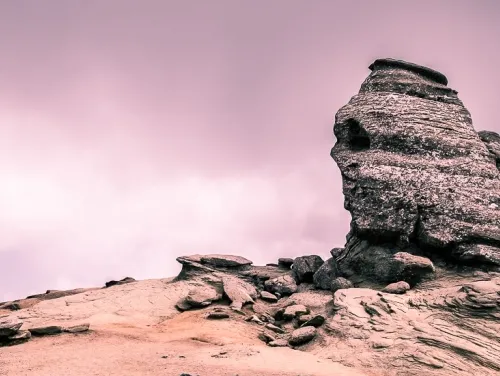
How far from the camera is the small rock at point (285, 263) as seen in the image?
41.9 meters

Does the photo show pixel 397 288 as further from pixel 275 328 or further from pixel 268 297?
pixel 268 297

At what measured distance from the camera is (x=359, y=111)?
39.5 meters

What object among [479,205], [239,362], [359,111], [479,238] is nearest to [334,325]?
[239,362]

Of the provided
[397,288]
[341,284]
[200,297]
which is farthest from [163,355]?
[397,288]

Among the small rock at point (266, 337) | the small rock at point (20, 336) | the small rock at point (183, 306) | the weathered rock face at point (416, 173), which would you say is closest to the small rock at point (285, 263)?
the weathered rock face at point (416, 173)

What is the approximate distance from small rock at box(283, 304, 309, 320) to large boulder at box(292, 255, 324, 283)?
7.36 metres

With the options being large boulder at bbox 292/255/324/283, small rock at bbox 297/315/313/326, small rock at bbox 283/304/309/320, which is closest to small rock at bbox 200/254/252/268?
large boulder at bbox 292/255/324/283

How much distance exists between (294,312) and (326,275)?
6.69 meters

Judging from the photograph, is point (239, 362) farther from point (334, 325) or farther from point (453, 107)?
point (453, 107)

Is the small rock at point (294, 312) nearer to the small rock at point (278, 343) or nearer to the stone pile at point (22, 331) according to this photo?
the small rock at point (278, 343)

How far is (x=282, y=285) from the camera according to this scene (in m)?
35.9

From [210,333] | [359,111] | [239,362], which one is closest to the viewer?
[239,362]

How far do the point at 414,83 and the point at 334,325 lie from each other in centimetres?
2571

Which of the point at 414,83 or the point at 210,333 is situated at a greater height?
the point at 414,83
